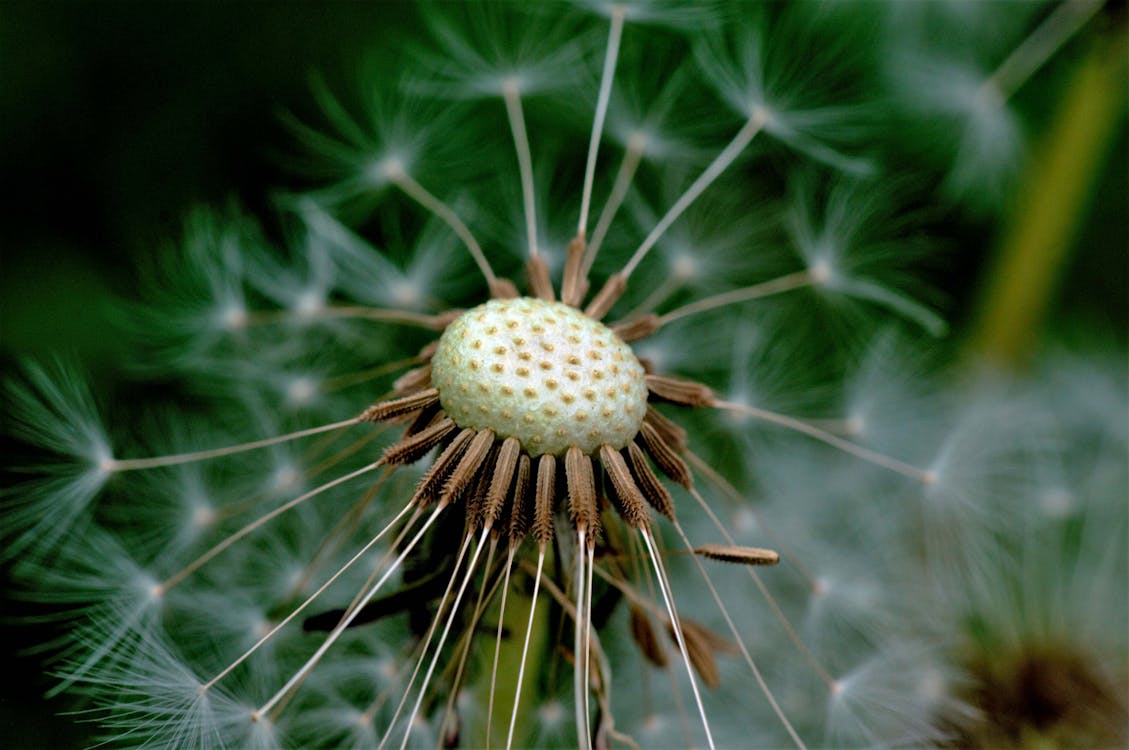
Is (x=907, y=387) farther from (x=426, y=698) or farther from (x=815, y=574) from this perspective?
(x=426, y=698)

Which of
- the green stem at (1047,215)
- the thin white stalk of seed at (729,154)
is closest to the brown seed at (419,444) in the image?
the thin white stalk of seed at (729,154)

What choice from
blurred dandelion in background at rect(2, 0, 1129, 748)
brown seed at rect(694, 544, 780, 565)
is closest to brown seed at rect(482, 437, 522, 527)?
blurred dandelion in background at rect(2, 0, 1129, 748)

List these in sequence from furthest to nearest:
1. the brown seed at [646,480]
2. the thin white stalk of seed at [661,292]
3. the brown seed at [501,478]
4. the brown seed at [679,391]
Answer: the thin white stalk of seed at [661,292]
the brown seed at [679,391]
the brown seed at [646,480]
the brown seed at [501,478]

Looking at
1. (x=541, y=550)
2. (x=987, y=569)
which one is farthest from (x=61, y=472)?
(x=987, y=569)

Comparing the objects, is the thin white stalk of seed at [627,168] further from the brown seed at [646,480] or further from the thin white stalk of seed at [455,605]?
the thin white stalk of seed at [455,605]

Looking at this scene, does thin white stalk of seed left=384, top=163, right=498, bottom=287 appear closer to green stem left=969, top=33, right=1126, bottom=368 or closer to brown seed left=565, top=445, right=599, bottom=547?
brown seed left=565, top=445, right=599, bottom=547

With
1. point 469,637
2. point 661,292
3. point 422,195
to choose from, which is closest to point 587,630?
point 469,637
